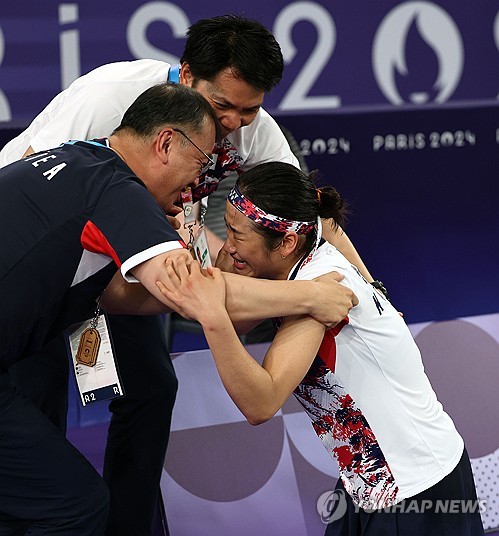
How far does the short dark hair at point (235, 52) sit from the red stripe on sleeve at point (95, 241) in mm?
777

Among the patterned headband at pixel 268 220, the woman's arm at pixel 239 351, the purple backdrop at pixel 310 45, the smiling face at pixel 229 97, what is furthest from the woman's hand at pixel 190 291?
the purple backdrop at pixel 310 45

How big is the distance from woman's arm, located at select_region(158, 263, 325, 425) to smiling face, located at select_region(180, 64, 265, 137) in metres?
0.72

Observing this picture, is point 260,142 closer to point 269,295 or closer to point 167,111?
point 167,111

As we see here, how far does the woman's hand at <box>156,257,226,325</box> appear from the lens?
225 centimetres

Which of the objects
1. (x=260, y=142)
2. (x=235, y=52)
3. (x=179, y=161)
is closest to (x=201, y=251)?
(x=179, y=161)

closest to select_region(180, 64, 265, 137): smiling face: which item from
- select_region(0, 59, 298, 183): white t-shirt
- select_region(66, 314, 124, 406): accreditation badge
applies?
select_region(0, 59, 298, 183): white t-shirt

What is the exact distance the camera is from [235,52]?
287 cm

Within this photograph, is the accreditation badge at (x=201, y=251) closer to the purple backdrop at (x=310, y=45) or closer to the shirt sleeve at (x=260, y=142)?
the shirt sleeve at (x=260, y=142)

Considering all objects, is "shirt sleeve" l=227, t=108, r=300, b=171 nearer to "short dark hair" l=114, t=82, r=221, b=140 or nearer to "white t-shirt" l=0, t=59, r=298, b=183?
"white t-shirt" l=0, t=59, r=298, b=183

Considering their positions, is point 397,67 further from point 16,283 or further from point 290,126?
point 16,283

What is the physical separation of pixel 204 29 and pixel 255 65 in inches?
8.2

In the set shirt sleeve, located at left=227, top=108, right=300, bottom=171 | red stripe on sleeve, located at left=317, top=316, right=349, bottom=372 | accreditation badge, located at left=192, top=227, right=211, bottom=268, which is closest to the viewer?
red stripe on sleeve, located at left=317, top=316, right=349, bottom=372

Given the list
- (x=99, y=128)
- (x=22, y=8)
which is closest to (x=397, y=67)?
(x=22, y=8)

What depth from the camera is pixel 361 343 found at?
2.39 m
